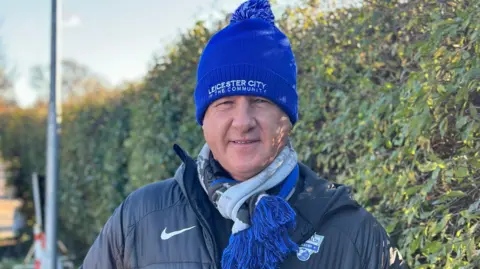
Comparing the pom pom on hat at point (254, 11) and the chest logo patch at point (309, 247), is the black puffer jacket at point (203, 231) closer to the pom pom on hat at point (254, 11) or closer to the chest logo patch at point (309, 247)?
the chest logo patch at point (309, 247)

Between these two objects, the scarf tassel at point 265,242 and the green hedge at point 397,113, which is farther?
the green hedge at point 397,113

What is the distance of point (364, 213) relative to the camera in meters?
1.85

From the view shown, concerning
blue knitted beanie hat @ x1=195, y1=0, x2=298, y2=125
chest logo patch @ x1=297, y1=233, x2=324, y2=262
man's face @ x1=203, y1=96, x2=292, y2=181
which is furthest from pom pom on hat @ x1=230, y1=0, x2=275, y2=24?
chest logo patch @ x1=297, y1=233, x2=324, y2=262

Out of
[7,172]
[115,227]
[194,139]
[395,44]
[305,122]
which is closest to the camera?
[115,227]

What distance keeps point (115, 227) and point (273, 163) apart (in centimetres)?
59

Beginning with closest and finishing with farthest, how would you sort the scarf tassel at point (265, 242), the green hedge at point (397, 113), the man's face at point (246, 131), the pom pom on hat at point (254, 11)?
the scarf tassel at point (265, 242) < the man's face at point (246, 131) < the pom pom on hat at point (254, 11) < the green hedge at point (397, 113)

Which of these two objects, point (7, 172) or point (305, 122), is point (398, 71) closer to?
point (305, 122)

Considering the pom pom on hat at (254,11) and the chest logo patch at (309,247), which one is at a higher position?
the pom pom on hat at (254,11)

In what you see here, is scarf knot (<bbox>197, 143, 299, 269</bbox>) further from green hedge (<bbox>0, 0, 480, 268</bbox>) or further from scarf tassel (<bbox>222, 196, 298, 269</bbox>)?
green hedge (<bbox>0, 0, 480, 268</bbox>)

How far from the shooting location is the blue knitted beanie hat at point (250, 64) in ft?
6.09

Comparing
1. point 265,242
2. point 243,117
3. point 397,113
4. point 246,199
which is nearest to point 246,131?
point 243,117

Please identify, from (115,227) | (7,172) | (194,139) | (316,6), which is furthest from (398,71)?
(7,172)

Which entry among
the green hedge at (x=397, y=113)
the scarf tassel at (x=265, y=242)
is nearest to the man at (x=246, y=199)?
the scarf tassel at (x=265, y=242)

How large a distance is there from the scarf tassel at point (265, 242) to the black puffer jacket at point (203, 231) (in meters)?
0.05
